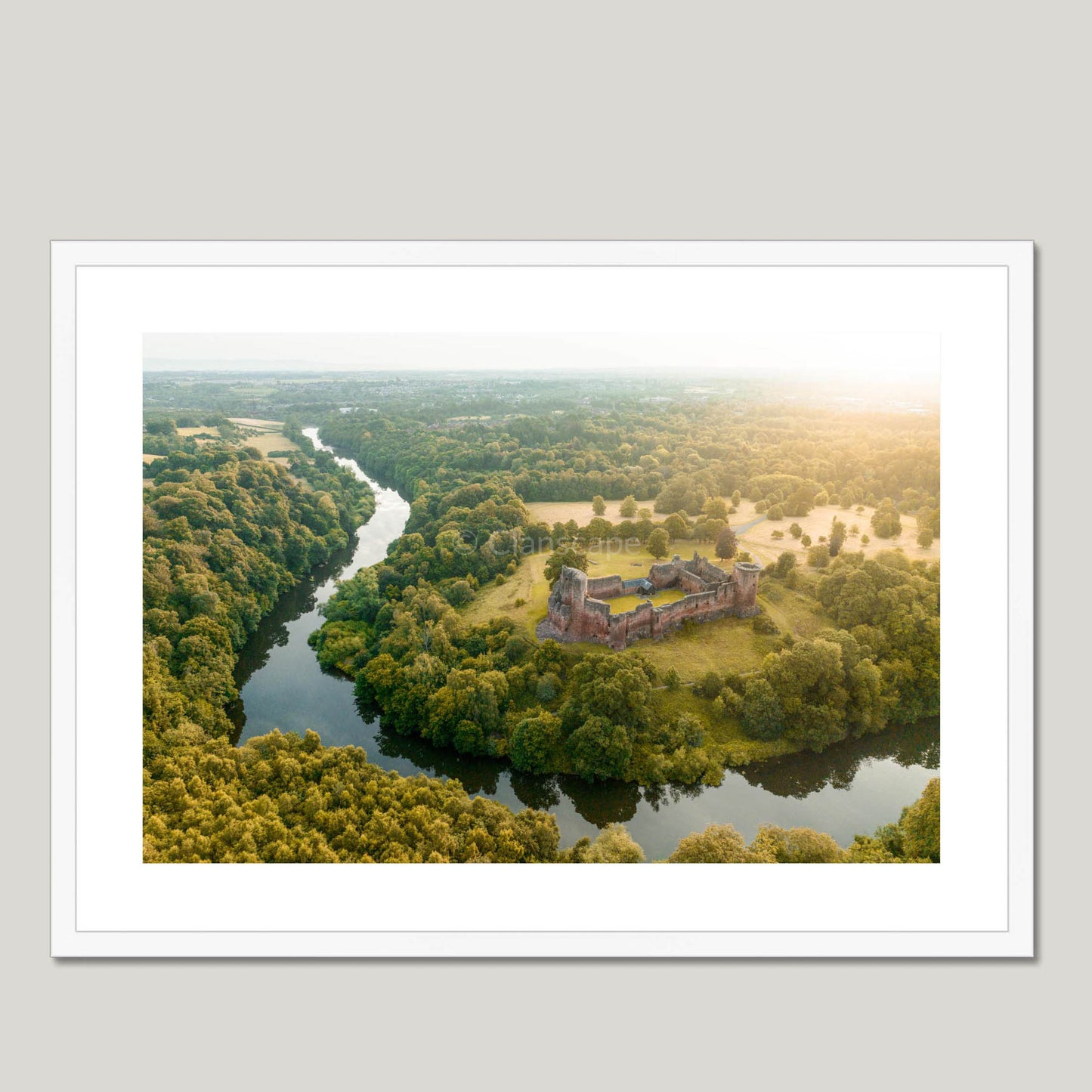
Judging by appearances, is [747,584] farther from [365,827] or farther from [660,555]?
[365,827]

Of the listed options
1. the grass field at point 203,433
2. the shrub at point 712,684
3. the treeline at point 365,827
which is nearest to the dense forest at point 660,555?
the shrub at point 712,684

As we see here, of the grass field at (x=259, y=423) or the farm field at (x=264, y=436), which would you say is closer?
the grass field at (x=259, y=423)

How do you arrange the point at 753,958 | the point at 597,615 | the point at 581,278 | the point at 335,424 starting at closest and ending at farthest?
1. the point at 753,958
2. the point at 581,278
3. the point at 597,615
4. the point at 335,424

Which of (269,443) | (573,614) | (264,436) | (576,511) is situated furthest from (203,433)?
(573,614)

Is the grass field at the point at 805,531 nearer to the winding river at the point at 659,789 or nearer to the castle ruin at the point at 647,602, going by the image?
the castle ruin at the point at 647,602

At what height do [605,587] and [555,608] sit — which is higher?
[605,587]
